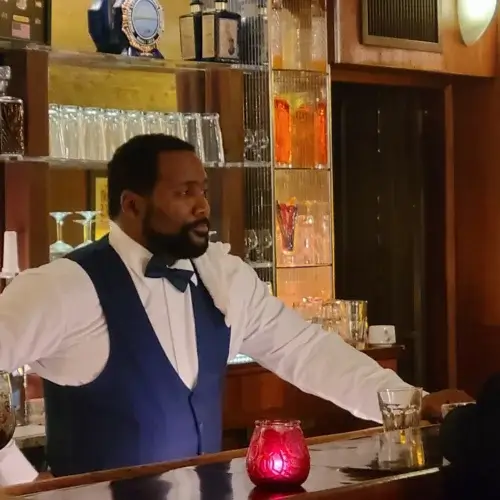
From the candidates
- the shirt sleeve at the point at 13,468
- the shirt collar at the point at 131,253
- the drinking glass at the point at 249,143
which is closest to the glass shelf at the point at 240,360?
the drinking glass at the point at 249,143

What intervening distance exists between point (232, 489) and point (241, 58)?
268cm

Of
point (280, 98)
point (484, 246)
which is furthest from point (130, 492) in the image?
point (484, 246)

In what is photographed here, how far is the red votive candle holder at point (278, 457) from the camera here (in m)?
1.50

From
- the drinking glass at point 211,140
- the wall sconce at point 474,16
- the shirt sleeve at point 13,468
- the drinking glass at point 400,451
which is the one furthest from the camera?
the wall sconce at point 474,16

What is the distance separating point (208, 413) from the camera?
242cm

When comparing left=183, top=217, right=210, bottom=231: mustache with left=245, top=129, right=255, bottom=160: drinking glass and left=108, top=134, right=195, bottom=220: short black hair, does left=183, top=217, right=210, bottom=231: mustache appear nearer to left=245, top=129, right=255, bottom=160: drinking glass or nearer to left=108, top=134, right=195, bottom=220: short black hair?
left=108, top=134, right=195, bottom=220: short black hair

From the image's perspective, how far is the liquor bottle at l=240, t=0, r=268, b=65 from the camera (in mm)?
3908

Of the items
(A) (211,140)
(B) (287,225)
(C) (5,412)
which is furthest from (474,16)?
(C) (5,412)

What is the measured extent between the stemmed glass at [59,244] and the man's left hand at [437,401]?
181 centimetres

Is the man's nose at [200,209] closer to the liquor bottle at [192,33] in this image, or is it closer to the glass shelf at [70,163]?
the glass shelf at [70,163]

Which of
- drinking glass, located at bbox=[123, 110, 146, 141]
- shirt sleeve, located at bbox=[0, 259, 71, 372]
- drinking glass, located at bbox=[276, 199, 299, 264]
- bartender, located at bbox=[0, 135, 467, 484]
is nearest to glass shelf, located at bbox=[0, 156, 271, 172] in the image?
drinking glass, located at bbox=[123, 110, 146, 141]

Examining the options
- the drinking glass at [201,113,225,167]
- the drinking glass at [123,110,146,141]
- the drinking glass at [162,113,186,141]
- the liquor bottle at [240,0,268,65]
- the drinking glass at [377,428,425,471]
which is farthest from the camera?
the liquor bottle at [240,0,268,65]

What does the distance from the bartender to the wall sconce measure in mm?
2188

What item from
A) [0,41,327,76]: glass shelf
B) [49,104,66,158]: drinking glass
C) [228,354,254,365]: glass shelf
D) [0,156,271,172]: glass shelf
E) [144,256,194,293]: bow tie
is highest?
[0,41,327,76]: glass shelf
